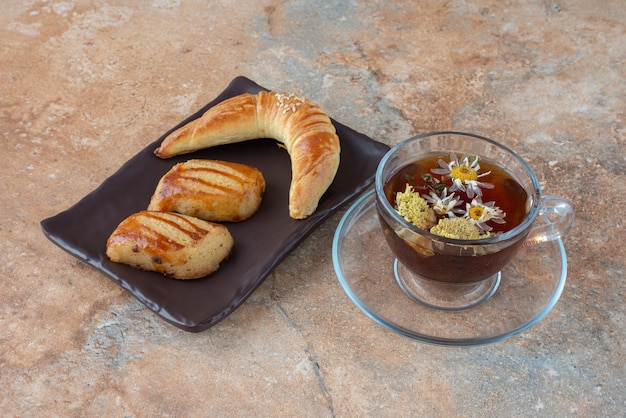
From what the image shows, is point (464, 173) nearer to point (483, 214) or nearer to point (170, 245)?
point (483, 214)

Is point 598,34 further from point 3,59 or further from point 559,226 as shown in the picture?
point 3,59

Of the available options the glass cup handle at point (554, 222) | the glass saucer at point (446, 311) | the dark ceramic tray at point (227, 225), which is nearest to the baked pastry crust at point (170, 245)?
the dark ceramic tray at point (227, 225)

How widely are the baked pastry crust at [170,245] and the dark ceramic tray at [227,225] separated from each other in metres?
0.02

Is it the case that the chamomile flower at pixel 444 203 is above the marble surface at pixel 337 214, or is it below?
above

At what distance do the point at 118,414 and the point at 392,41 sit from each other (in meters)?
1.15

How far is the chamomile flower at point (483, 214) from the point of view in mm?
989

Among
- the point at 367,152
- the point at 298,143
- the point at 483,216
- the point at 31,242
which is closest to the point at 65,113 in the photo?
the point at 31,242

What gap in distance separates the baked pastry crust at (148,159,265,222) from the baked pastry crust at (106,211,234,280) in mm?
56

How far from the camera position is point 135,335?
1.06 meters

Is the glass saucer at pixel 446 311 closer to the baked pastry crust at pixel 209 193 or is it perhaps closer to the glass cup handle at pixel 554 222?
the glass cup handle at pixel 554 222

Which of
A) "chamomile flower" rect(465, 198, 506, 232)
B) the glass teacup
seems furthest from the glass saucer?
"chamomile flower" rect(465, 198, 506, 232)

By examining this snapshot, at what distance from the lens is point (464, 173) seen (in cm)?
107

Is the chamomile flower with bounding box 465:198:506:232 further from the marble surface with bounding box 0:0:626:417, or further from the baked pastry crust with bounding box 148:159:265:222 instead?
the baked pastry crust with bounding box 148:159:265:222

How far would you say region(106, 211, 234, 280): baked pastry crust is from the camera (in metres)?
1.07
